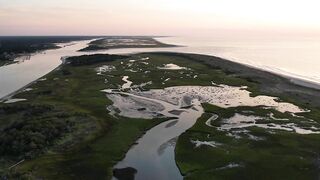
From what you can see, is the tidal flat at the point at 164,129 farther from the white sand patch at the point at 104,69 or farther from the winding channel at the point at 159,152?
the white sand patch at the point at 104,69

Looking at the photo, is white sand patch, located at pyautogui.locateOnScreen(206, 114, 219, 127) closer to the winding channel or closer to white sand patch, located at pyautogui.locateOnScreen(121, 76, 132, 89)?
the winding channel

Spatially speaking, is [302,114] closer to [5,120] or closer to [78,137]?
[78,137]

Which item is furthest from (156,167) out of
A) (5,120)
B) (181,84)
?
(181,84)

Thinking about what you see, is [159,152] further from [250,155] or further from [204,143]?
[250,155]

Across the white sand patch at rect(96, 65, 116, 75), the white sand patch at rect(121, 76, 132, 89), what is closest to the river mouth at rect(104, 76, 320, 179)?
the white sand patch at rect(121, 76, 132, 89)

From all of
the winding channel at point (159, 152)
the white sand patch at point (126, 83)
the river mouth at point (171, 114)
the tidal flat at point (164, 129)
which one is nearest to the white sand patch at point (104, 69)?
the white sand patch at point (126, 83)
